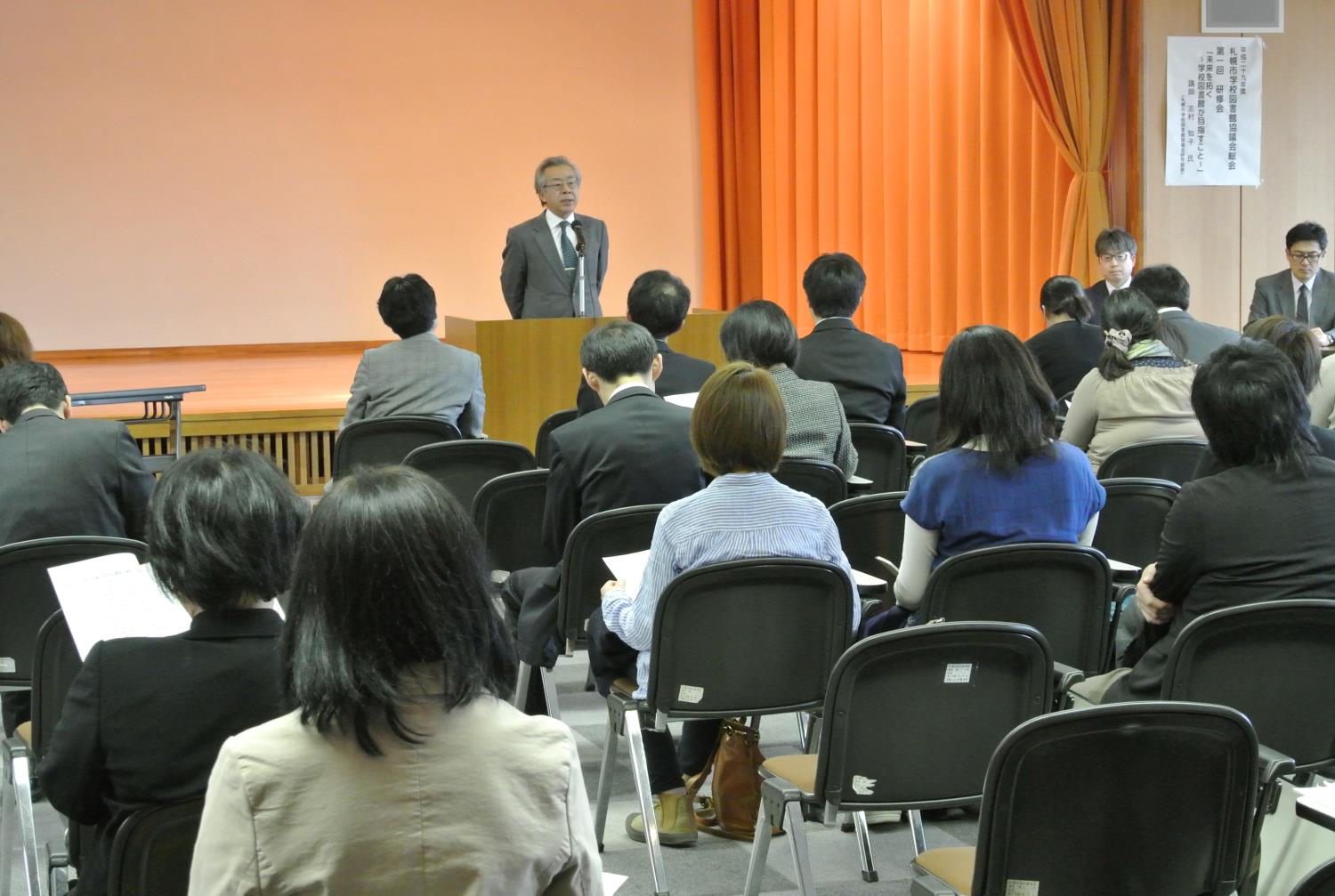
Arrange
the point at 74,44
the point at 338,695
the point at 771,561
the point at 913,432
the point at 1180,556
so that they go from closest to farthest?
the point at 338,695, the point at 1180,556, the point at 771,561, the point at 913,432, the point at 74,44

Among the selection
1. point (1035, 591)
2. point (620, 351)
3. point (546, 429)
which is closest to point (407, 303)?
point (546, 429)

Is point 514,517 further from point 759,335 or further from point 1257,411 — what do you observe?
point 1257,411

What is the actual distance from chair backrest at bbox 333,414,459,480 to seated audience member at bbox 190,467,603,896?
12.0ft

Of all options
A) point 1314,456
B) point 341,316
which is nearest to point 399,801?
point 1314,456

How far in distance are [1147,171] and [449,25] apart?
5.88m

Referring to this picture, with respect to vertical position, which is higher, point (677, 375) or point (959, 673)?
point (677, 375)

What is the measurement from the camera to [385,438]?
509 cm

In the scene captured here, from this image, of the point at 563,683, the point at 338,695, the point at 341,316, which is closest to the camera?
the point at 338,695

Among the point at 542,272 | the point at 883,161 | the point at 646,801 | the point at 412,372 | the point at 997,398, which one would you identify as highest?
the point at 883,161

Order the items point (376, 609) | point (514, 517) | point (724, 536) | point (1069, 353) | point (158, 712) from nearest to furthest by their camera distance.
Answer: point (376, 609) → point (158, 712) → point (724, 536) → point (514, 517) → point (1069, 353)

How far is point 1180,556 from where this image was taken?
2.60 metres

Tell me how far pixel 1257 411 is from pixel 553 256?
533cm

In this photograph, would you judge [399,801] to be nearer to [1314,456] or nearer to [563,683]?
[1314,456]

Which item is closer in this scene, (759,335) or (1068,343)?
(759,335)
